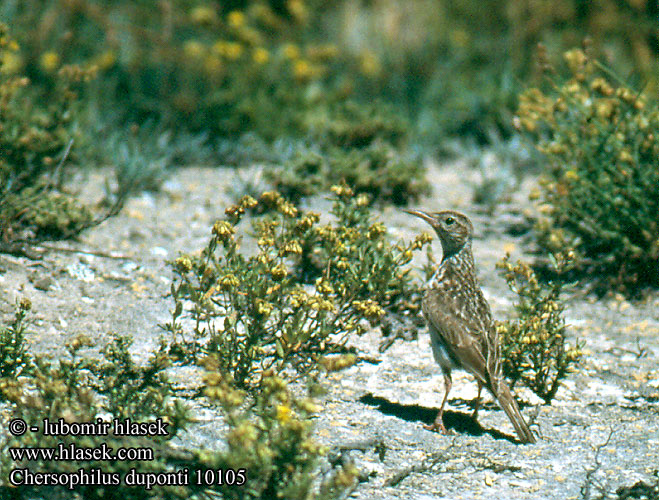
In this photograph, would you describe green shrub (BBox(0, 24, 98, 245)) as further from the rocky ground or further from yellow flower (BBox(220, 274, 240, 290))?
yellow flower (BBox(220, 274, 240, 290))

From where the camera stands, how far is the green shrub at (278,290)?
491 centimetres

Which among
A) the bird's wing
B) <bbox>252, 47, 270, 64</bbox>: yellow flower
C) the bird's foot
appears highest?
<bbox>252, 47, 270, 64</bbox>: yellow flower

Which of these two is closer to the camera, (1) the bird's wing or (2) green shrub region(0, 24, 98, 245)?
(1) the bird's wing

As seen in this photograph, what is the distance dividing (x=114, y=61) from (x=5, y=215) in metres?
3.71

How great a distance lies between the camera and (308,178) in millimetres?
7668

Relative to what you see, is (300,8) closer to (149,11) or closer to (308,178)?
(149,11)

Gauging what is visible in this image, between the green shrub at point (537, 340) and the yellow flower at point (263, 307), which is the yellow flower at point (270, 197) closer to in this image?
the yellow flower at point (263, 307)

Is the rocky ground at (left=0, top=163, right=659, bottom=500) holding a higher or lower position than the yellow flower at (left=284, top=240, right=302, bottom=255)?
lower

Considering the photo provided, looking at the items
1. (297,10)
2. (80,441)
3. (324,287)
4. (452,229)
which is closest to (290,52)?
(297,10)

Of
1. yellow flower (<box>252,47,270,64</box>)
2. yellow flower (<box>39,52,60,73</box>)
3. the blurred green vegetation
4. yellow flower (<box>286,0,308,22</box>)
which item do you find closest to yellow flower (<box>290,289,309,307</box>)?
the blurred green vegetation

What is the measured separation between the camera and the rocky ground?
4.61m

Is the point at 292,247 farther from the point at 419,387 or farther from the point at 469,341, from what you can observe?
the point at 419,387

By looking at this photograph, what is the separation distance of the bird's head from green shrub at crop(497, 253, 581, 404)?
48 cm

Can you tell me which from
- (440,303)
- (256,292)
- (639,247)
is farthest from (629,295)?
(256,292)
